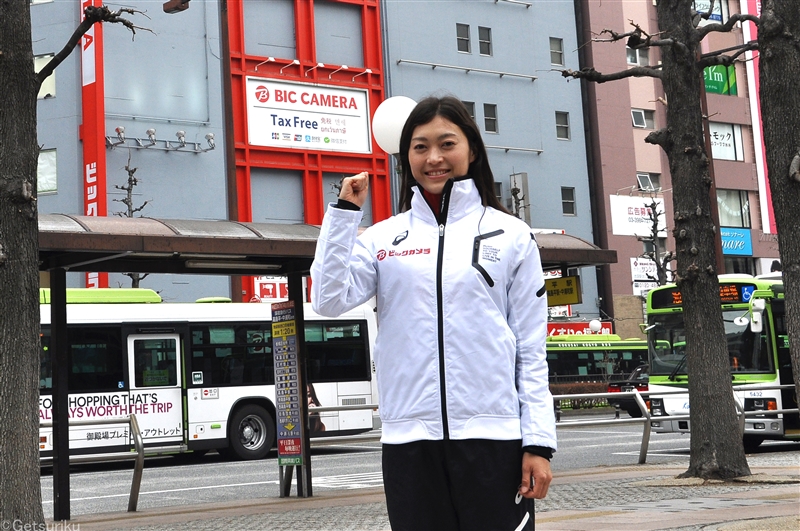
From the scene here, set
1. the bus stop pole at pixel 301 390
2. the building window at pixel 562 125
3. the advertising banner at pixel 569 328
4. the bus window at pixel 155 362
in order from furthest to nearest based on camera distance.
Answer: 1. the building window at pixel 562 125
2. the advertising banner at pixel 569 328
3. the bus window at pixel 155 362
4. the bus stop pole at pixel 301 390

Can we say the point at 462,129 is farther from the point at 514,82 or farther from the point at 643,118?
the point at 643,118

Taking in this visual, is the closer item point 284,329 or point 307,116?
point 284,329

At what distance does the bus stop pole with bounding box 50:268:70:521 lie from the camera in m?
11.4

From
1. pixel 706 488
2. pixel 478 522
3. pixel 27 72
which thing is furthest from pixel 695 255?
pixel 478 522

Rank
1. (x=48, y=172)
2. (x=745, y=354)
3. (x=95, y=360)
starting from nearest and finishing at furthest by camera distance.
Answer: (x=745, y=354) < (x=95, y=360) < (x=48, y=172)

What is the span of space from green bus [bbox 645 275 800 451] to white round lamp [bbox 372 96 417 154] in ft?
29.3

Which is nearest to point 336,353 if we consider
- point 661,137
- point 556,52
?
point 661,137

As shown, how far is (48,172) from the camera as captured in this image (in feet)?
110

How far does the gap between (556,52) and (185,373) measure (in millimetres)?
28790

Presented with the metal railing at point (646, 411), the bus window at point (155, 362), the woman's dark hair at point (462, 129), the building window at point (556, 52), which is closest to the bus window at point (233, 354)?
the bus window at point (155, 362)

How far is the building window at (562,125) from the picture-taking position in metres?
45.7

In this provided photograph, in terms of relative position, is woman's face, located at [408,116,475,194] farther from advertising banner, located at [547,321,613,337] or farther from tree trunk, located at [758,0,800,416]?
advertising banner, located at [547,321,613,337]

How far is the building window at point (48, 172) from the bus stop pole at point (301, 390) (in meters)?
22.2

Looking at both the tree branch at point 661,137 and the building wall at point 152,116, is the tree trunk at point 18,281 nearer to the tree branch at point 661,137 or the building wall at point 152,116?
the tree branch at point 661,137
